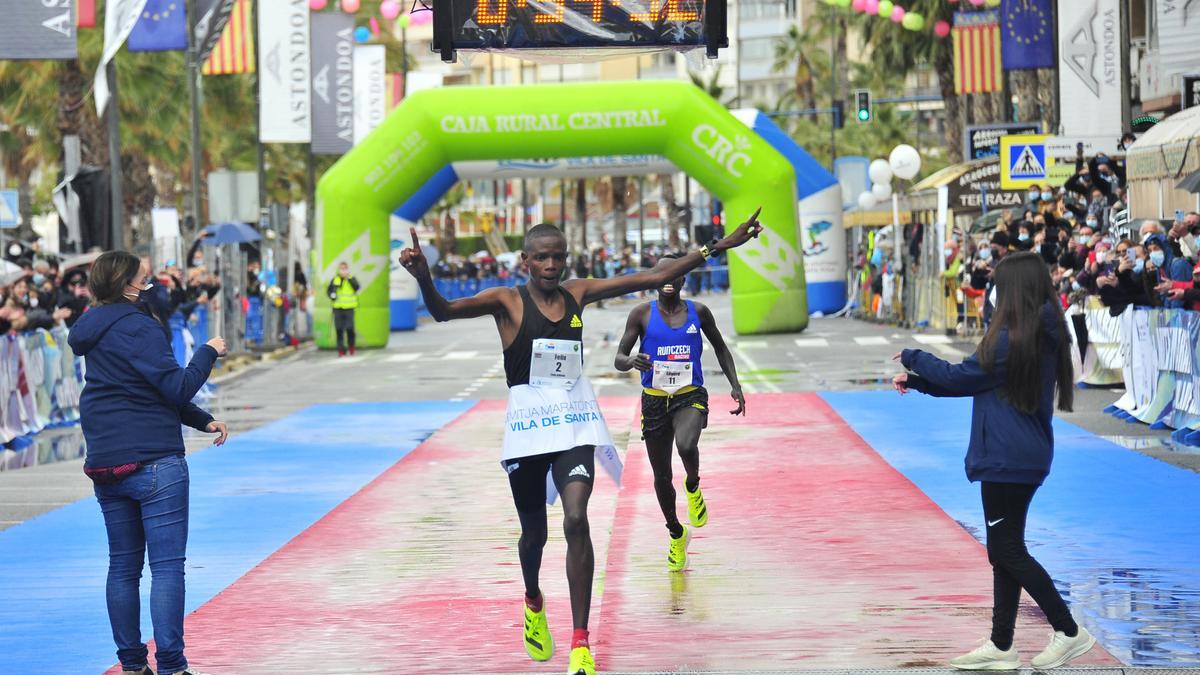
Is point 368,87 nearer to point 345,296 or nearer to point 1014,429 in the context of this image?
point 345,296

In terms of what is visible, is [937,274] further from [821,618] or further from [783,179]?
[821,618]

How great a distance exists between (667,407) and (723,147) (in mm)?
25917

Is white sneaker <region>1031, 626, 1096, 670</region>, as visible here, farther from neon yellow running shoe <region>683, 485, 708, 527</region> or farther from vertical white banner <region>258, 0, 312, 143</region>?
vertical white banner <region>258, 0, 312, 143</region>

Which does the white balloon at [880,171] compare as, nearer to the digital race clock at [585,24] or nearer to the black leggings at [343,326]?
the black leggings at [343,326]

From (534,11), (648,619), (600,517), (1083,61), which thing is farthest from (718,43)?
(1083,61)

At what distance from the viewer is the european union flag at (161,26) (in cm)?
2988

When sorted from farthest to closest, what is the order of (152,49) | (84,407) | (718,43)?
1. (152,49)
2. (718,43)
3. (84,407)

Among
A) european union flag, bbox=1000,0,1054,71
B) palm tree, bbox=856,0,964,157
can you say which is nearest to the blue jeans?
european union flag, bbox=1000,0,1054,71

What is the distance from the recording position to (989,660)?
7672 mm

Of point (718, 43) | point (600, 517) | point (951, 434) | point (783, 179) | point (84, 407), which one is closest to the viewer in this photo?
point (84, 407)

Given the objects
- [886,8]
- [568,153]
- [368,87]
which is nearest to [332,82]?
[368,87]

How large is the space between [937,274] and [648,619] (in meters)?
32.3

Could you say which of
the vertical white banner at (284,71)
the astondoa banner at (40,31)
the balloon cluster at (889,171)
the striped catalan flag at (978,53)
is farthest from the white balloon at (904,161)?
the astondoa banner at (40,31)

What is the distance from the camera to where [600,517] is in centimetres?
1279
